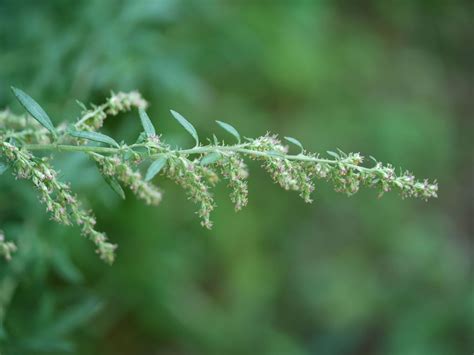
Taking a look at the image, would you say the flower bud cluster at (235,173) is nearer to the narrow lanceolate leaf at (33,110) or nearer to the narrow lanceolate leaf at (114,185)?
the narrow lanceolate leaf at (114,185)

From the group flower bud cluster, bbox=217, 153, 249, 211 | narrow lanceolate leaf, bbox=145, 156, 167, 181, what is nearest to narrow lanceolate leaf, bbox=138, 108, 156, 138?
narrow lanceolate leaf, bbox=145, 156, 167, 181

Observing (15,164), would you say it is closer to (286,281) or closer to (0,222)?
(0,222)

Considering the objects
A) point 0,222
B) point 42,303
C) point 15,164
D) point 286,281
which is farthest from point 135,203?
point 15,164

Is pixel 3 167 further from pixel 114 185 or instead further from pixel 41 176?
pixel 114 185

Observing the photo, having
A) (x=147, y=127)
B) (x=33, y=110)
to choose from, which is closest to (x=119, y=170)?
(x=147, y=127)

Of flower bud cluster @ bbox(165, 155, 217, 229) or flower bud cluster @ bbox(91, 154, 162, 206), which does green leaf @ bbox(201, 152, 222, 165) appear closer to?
flower bud cluster @ bbox(165, 155, 217, 229)

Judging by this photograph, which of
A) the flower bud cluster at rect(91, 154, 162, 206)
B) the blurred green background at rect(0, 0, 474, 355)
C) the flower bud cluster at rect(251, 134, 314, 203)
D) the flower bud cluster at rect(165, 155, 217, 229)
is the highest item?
the blurred green background at rect(0, 0, 474, 355)

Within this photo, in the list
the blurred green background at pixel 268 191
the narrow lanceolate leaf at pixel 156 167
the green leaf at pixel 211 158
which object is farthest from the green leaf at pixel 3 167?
the blurred green background at pixel 268 191
